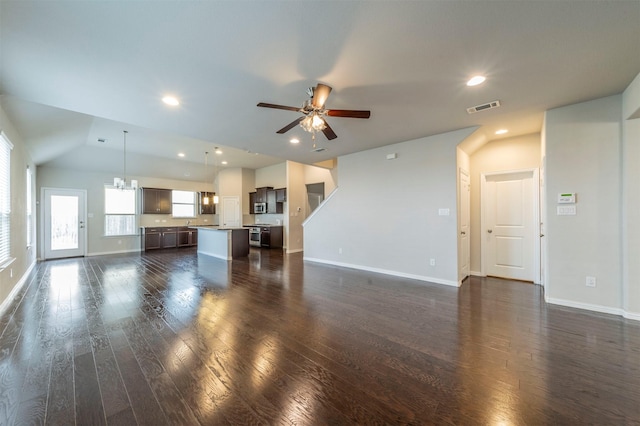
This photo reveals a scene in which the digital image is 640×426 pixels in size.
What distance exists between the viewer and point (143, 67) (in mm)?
2332

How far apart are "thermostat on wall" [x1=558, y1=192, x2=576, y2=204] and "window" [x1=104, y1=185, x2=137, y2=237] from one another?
11.0 metres

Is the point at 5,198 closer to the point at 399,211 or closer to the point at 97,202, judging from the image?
the point at 97,202

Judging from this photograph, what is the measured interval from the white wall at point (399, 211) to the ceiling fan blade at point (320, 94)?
2.76m

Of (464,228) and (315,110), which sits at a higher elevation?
(315,110)

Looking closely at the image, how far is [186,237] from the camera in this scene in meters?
9.62

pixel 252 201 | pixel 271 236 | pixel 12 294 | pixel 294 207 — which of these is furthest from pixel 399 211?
pixel 252 201

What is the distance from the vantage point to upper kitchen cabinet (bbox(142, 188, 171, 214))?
8.80 m

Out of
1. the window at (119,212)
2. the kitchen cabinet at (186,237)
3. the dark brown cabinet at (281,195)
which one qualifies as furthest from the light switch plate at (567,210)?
the window at (119,212)

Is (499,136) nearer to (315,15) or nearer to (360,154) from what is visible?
(360,154)

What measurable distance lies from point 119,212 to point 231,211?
3.61 m

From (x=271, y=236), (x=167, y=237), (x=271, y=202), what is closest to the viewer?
(x=271, y=236)

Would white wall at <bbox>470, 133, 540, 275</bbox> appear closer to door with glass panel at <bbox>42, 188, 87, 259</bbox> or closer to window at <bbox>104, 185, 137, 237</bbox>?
window at <bbox>104, 185, 137, 237</bbox>

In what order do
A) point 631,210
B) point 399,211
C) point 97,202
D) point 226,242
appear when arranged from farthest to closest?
point 97,202 < point 226,242 < point 399,211 < point 631,210

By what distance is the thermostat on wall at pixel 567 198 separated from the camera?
10.6ft
